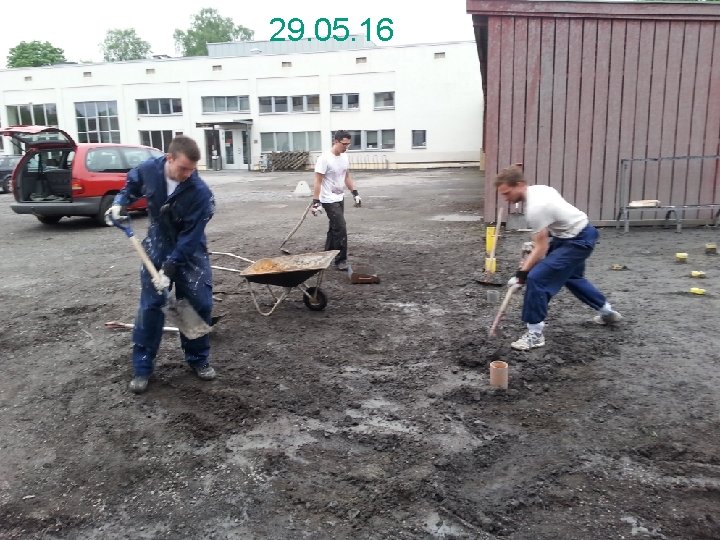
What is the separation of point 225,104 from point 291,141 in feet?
16.8

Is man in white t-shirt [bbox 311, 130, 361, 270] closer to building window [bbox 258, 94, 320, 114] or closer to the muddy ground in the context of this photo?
the muddy ground

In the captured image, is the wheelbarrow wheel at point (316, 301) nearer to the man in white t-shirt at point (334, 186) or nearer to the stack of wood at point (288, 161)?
the man in white t-shirt at point (334, 186)

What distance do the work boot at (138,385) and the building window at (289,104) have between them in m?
34.4

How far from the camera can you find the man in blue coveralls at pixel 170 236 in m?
3.85

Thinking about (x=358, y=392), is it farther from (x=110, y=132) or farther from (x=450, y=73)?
(x=110, y=132)

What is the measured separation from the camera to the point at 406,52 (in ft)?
114

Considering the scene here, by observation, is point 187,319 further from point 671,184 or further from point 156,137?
point 156,137

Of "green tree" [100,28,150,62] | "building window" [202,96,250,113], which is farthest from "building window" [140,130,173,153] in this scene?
"green tree" [100,28,150,62]

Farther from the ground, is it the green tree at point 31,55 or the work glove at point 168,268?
the green tree at point 31,55

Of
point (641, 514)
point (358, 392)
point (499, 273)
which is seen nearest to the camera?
point (641, 514)

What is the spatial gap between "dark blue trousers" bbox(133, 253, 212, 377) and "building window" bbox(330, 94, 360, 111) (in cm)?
3362

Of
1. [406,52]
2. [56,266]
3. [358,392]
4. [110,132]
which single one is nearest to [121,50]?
[110,132]

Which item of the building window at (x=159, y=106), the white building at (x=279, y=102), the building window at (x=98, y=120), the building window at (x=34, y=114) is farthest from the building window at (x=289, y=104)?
the building window at (x=34, y=114)

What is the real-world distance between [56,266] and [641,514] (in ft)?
26.3
